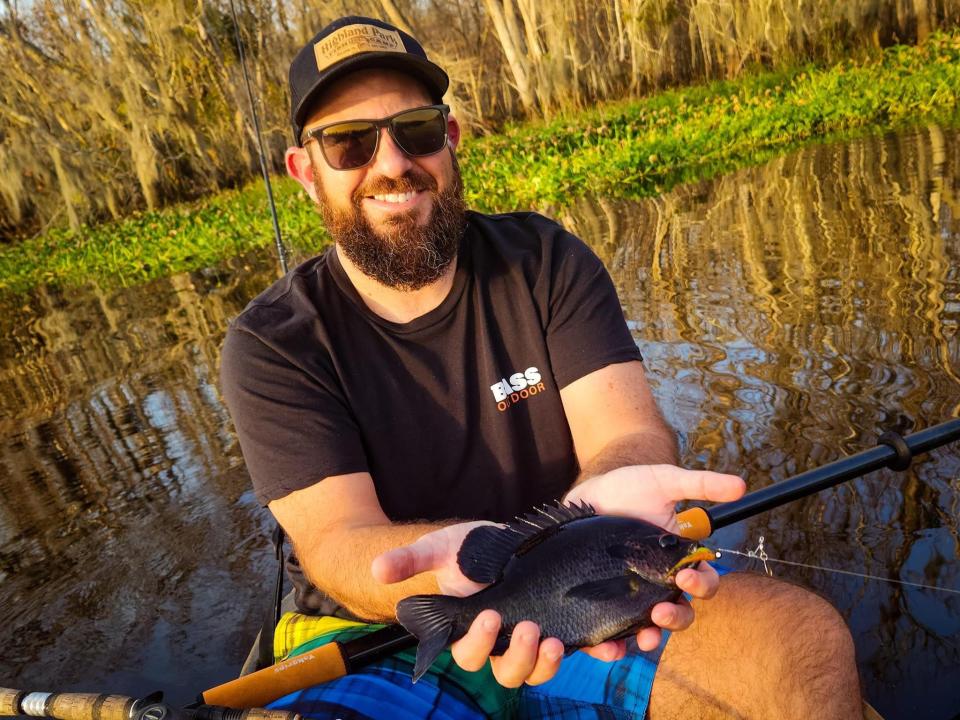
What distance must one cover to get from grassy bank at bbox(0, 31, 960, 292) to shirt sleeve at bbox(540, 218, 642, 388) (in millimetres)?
10095

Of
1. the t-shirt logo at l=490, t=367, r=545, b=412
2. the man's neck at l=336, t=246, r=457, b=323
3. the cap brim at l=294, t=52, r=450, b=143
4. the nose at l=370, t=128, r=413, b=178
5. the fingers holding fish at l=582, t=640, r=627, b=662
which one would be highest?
the cap brim at l=294, t=52, r=450, b=143

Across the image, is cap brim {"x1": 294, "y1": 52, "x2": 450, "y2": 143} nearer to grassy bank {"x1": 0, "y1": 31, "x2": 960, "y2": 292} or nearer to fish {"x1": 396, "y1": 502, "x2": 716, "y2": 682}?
fish {"x1": 396, "y1": 502, "x2": 716, "y2": 682}

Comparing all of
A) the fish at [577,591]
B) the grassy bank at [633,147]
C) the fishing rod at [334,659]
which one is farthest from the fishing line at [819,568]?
the grassy bank at [633,147]

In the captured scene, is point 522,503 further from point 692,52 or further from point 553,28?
point 692,52

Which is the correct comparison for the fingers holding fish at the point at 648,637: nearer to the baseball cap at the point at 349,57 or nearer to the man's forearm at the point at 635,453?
the man's forearm at the point at 635,453

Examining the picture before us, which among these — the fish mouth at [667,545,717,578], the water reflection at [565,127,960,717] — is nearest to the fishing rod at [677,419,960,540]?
the fish mouth at [667,545,717,578]

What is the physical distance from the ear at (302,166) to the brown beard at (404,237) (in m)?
0.10

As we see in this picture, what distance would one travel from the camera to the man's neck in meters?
2.82

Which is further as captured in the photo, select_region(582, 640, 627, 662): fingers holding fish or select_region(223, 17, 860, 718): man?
select_region(223, 17, 860, 718): man

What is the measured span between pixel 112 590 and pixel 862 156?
416 inches

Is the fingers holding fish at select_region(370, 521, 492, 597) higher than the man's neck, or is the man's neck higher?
the man's neck

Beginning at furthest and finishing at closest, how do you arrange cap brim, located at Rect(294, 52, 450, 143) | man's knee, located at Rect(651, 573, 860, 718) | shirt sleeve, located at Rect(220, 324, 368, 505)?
cap brim, located at Rect(294, 52, 450, 143), shirt sleeve, located at Rect(220, 324, 368, 505), man's knee, located at Rect(651, 573, 860, 718)

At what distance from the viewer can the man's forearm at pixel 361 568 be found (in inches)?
88.3

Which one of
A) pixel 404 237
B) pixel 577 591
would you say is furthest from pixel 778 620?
pixel 404 237
